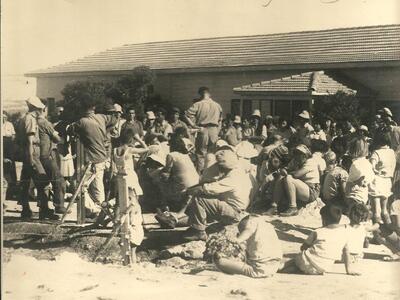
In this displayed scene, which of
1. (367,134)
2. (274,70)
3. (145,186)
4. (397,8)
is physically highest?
(397,8)

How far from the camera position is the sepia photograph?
4.27 metres

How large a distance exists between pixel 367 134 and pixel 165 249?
257 cm

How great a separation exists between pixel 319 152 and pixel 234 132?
935mm

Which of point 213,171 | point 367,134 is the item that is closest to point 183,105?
point 213,171

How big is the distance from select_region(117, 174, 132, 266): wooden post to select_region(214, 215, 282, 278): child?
0.79 metres

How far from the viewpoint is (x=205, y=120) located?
5.59 meters

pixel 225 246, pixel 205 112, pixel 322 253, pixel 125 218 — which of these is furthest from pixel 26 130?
pixel 322 253

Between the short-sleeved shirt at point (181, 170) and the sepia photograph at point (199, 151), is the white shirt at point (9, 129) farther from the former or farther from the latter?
the short-sleeved shirt at point (181, 170)

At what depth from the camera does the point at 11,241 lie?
462 centimetres

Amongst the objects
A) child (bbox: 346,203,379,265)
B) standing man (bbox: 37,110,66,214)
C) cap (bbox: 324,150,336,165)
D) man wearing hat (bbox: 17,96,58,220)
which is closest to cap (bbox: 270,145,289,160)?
cap (bbox: 324,150,336,165)

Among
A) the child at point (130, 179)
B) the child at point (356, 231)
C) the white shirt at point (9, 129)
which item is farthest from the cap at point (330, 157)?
the white shirt at point (9, 129)

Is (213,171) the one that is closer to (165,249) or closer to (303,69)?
(165,249)

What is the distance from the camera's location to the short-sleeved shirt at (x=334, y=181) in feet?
16.7

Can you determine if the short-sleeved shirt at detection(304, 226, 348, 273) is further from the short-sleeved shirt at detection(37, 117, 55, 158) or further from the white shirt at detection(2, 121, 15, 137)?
the white shirt at detection(2, 121, 15, 137)
